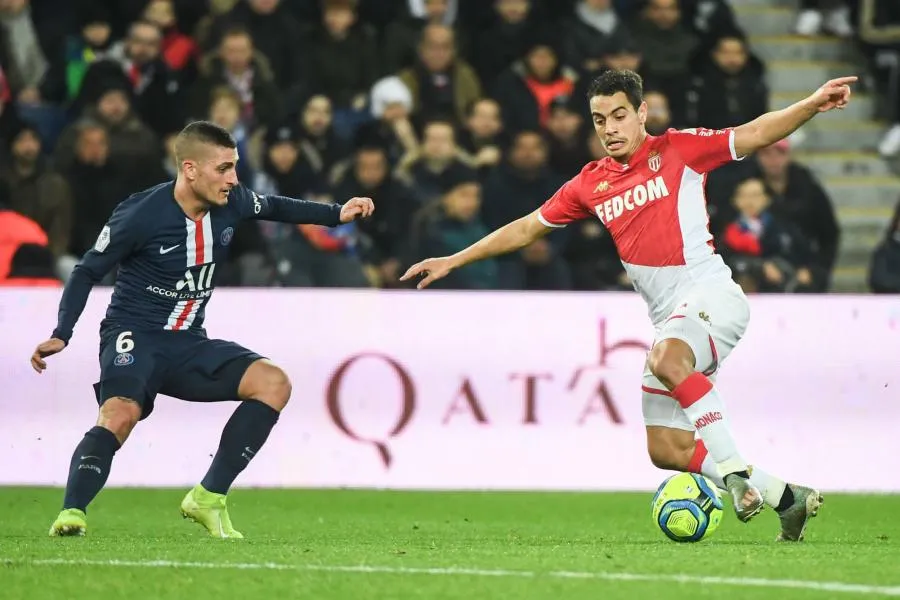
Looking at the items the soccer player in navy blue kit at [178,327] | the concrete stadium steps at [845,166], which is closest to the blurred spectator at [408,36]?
the concrete stadium steps at [845,166]

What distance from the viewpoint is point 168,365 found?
8266mm

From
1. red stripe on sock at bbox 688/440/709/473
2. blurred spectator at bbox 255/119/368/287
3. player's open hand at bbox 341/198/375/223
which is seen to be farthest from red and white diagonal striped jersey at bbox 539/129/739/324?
blurred spectator at bbox 255/119/368/287

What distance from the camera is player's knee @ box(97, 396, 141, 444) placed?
806 cm

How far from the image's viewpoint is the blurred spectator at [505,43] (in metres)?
15.5

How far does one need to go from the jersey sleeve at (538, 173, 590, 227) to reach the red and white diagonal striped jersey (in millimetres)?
262

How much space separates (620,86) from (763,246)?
6.26 metres

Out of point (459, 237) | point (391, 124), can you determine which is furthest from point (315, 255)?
point (391, 124)

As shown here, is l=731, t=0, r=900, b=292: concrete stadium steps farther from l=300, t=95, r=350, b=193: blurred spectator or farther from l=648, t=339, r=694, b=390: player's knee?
l=648, t=339, r=694, b=390: player's knee

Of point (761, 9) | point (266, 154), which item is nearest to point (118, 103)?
point (266, 154)

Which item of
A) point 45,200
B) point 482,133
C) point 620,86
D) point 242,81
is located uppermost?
point 620,86

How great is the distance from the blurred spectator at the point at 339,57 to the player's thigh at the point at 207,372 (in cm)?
710

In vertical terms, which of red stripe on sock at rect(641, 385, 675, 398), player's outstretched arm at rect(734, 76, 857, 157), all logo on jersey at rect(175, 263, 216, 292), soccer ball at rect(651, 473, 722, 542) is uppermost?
player's outstretched arm at rect(734, 76, 857, 157)

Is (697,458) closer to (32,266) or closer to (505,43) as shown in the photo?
(32,266)

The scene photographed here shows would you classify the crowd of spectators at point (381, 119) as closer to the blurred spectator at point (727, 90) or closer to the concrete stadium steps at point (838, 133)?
the blurred spectator at point (727, 90)
